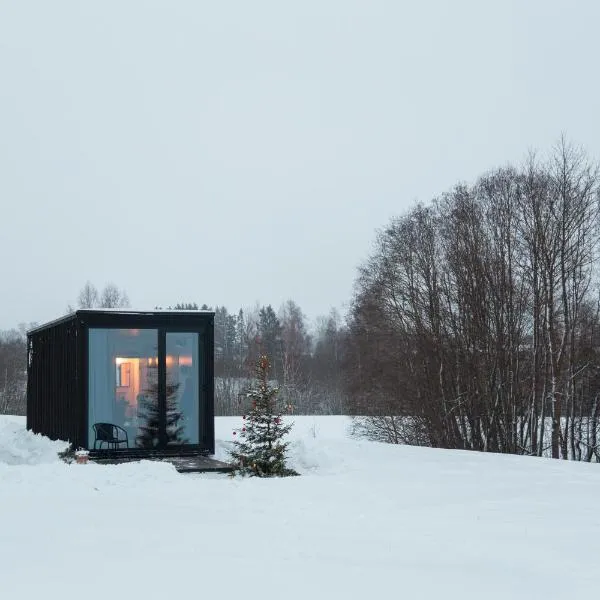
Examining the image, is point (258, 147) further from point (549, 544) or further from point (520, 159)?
point (549, 544)

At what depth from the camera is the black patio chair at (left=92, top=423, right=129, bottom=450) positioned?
12.0m

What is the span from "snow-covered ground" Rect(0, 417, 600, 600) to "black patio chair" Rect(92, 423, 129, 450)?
234 cm

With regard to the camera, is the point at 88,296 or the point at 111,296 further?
the point at 111,296

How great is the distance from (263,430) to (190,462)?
1.35 metres

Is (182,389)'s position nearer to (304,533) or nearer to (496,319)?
(304,533)

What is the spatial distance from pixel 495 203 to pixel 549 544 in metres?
17.4

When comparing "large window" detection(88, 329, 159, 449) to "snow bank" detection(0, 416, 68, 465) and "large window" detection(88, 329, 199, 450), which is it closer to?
"large window" detection(88, 329, 199, 450)

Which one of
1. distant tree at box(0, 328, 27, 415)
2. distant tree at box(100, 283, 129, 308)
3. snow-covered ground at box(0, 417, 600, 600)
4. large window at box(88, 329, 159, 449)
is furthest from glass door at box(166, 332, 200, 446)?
distant tree at box(100, 283, 129, 308)

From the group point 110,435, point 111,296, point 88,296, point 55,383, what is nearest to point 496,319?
point 55,383

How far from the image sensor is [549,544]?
6.07 metres

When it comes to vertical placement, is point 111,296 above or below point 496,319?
above

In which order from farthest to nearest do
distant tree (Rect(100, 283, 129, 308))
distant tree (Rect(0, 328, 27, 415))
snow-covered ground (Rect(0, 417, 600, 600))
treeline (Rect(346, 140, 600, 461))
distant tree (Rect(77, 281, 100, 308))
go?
1. distant tree (Rect(100, 283, 129, 308))
2. distant tree (Rect(77, 281, 100, 308))
3. distant tree (Rect(0, 328, 27, 415))
4. treeline (Rect(346, 140, 600, 461))
5. snow-covered ground (Rect(0, 417, 600, 600))

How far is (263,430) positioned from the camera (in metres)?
10.9

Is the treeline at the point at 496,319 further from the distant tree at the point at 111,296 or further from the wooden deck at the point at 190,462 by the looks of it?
the distant tree at the point at 111,296
